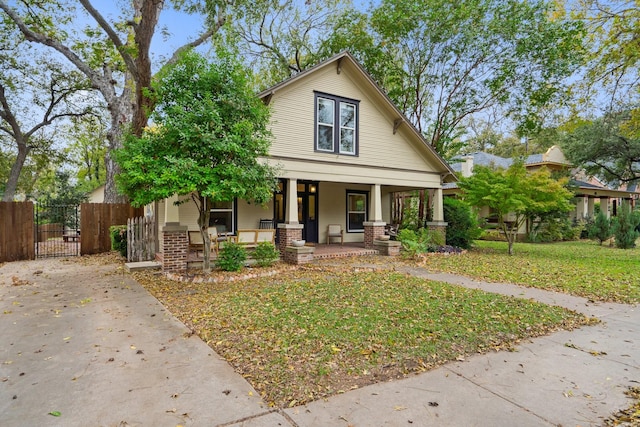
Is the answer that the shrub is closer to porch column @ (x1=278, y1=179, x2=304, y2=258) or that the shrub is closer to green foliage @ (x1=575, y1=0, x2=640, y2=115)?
porch column @ (x1=278, y1=179, x2=304, y2=258)

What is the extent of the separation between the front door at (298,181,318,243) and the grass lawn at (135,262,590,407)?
574 cm

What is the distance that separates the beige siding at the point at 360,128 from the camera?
10.6 metres

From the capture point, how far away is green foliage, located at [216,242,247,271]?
8586 mm

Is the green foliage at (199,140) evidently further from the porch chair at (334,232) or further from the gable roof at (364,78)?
the porch chair at (334,232)

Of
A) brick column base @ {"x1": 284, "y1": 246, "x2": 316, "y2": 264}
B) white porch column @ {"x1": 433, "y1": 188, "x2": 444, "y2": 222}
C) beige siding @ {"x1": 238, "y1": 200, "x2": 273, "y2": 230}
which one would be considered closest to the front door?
beige siding @ {"x1": 238, "y1": 200, "x2": 273, "y2": 230}

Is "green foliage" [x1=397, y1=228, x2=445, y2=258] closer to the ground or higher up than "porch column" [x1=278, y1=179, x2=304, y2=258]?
closer to the ground

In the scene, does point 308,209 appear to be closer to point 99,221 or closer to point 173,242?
point 173,242

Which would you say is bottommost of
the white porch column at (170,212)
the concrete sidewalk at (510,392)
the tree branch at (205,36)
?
the concrete sidewalk at (510,392)

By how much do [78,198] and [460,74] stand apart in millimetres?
25806

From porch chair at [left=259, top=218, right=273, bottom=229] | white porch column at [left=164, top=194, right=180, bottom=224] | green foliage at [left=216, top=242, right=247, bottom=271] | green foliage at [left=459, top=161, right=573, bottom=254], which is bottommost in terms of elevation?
green foliage at [left=216, top=242, right=247, bottom=271]

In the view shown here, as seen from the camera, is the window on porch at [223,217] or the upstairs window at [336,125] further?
the upstairs window at [336,125]

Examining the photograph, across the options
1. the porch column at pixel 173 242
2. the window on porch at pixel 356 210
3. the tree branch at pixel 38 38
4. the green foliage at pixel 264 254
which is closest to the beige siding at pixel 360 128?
the window on porch at pixel 356 210

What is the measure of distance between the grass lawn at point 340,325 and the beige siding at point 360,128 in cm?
500

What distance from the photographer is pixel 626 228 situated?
48.9 feet
